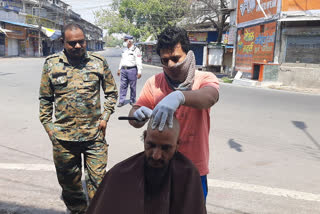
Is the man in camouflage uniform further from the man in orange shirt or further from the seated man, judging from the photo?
the seated man

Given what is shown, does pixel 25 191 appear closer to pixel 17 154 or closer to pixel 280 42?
pixel 17 154

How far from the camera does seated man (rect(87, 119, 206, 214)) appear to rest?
66.0 inches

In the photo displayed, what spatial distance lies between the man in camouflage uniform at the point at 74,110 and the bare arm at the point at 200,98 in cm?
125

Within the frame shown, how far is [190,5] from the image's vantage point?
28.6 meters

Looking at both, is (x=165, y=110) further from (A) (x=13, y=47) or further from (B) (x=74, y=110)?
(A) (x=13, y=47)

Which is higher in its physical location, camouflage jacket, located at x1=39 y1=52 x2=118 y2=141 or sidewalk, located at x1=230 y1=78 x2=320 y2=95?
camouflage jacket, located at x1=39 y1=52 x2=118 y2=141

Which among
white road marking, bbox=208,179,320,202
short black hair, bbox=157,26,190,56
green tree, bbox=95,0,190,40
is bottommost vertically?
white road marking, bbox=208,179,320,202

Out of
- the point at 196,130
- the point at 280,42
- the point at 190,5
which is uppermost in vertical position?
the point at 190,5

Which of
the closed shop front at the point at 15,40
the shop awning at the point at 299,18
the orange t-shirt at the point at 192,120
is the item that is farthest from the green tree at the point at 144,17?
the orange t-shirt at the point at 192,120

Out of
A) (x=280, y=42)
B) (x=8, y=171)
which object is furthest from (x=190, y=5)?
(x=8, y=171)

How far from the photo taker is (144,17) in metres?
38.9

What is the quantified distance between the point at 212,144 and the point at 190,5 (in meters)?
25.4

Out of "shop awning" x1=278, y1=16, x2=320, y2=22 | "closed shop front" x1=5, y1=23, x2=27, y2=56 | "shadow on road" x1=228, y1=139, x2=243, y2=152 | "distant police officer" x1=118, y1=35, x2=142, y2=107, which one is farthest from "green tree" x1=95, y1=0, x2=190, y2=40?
"shadow on road" x1=228, y1=139, x2=243, y2=152

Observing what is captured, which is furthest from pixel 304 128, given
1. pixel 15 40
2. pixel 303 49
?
pixel 15 40
